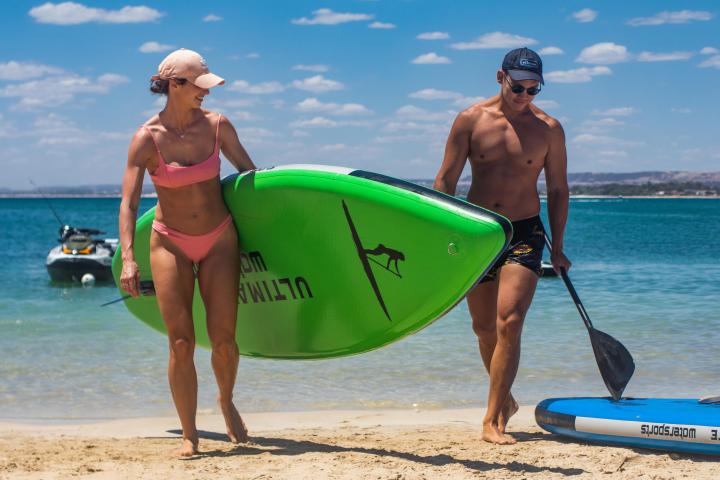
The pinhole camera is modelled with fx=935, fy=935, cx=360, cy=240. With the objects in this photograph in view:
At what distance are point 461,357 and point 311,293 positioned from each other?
138 inches

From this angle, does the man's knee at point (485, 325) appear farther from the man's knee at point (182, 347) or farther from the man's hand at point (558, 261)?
the man's knee at point (182, 347)

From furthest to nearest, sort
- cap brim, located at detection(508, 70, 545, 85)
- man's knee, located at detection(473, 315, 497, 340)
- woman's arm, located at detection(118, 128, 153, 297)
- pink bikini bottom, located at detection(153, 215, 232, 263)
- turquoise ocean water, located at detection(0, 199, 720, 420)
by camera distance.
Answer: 1. turquoise ocean water, located at detection(0, 199, 720, 420)
2. man's knee, located at detection(473, 315, 497, 340)
3. cap brim, located at detection(508, 70, 545, 85)
4. pink bikini bottom, located at detection(153, 215, 232, 263)
5. woman's arm, located at detection(118, 128, 153, 297)

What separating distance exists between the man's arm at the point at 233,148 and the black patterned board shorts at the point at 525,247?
47.7 inches

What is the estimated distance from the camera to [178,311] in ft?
12.8

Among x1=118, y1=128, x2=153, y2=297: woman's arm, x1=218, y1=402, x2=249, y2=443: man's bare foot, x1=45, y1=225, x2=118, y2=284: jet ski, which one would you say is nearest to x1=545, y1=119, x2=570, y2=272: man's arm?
x1=218, y1=402, x2=249, y2=443: man's bare foot

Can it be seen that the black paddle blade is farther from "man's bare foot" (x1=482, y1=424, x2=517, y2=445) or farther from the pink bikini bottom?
the pink bikini bottom

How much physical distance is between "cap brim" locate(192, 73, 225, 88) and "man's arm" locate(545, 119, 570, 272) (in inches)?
59.2

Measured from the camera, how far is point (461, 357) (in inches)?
304

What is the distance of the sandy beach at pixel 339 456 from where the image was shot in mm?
3703

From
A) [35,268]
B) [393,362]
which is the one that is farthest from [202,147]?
[35,268]

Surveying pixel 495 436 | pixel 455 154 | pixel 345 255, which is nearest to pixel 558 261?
pixel 455 154

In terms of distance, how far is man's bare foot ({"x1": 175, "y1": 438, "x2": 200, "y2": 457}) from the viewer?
159 inches

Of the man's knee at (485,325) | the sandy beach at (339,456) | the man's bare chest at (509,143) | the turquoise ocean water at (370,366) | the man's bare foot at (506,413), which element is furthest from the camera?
the turquoise ocean water at (370,366)

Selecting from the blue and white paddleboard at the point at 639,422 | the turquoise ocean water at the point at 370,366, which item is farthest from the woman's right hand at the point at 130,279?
the turquoise ocean water at the point at 370,366
